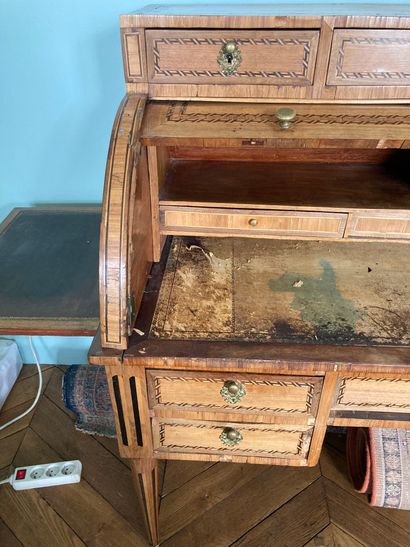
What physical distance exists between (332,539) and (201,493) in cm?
44

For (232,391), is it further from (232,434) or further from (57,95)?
(57,95)

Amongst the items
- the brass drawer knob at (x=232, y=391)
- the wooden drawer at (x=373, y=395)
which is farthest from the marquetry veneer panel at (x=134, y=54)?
the wooden drawer at (x=373, y=395)

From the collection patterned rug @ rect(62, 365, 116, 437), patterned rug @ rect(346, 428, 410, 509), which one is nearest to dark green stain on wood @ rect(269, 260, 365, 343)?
patterned rug @ rect(346, 428, 410, 509)

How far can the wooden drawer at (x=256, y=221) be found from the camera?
991 millimetres

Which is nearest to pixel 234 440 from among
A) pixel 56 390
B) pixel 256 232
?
pixel 256 232

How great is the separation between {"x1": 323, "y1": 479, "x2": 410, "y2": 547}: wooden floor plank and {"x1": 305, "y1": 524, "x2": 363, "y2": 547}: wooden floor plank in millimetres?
17

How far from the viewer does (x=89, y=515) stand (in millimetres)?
1416

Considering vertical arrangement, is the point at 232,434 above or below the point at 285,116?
below

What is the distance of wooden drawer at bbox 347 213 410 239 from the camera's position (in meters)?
0.98

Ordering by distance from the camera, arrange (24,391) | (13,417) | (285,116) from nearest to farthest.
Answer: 1. (285,116)
2. (13,417)
3. (24,391)

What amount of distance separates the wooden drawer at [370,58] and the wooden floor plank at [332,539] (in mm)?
1292

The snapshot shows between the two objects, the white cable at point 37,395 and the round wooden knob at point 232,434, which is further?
the white cable at point 37,395

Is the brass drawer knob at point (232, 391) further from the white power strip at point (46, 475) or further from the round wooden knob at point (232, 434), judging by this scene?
the white power strip at point (46, 475)

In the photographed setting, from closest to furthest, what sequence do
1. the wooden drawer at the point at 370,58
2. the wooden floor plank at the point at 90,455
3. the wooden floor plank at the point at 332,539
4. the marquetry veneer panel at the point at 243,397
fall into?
the wooden drawer at the point at 370,58
the marquetry veneer panel at the point at 243,397
the wooden floor plank at the point at 332,539
the wooden floor plank at the point at 90,455
